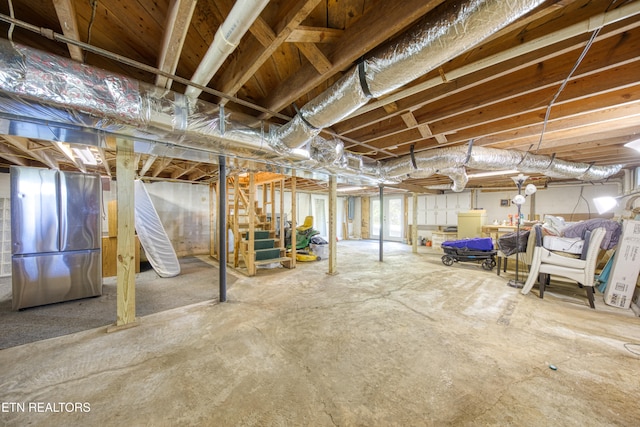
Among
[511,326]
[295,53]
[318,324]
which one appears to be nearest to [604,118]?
[511,326]

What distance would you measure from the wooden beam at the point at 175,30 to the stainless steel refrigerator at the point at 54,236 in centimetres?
283

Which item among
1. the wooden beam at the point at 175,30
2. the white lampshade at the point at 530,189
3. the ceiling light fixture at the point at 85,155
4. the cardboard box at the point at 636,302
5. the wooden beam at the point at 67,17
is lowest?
the cardboard box at the point at 636,302

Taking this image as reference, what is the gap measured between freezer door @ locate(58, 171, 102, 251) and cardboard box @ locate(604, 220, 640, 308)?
7.08 m

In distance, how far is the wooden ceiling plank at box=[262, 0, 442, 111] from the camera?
1135 millimetres

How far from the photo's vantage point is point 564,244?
3.25m

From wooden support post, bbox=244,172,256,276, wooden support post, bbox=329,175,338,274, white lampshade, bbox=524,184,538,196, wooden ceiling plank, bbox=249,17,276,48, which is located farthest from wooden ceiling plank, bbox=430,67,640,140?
wooden support post, bbox=244,172,256,276

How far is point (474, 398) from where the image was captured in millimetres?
1485

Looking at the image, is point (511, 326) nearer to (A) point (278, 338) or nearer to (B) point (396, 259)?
(A) point (278, 338)

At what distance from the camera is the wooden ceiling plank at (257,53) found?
3.70 feet

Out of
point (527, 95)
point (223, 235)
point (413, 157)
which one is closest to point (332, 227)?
point (413, 157)

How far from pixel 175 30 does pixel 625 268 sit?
5363 millimetres

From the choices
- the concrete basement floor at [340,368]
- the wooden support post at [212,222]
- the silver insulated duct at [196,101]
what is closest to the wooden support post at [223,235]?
the concrete basement floor at [340,368]

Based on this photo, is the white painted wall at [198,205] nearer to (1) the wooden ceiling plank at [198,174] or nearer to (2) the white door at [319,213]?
(1) the wooden ceiling plank at [198,174]

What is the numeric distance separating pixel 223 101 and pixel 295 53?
767 mm
